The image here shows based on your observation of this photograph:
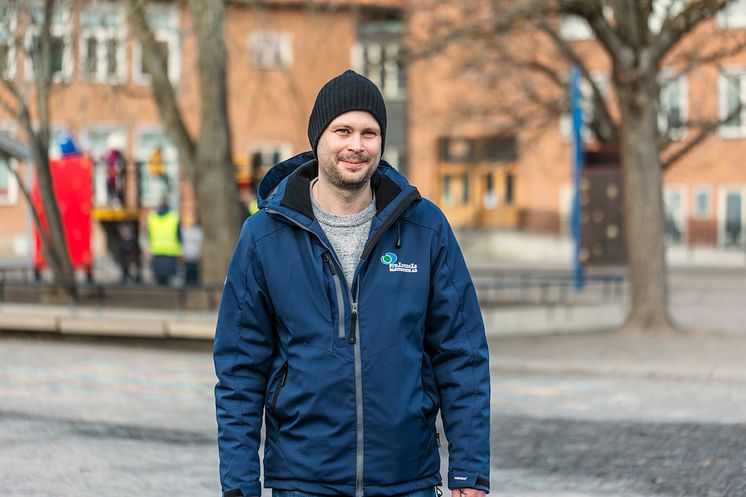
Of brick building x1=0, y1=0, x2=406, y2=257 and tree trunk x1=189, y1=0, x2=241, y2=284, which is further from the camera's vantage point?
brick building x1=0, y1=0, x2=406, y2=257

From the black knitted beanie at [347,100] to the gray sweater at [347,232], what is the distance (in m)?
0.19

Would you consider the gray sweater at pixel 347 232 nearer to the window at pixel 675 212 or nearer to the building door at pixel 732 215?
the window at pixel 675 212

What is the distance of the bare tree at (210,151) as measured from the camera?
57.5ft

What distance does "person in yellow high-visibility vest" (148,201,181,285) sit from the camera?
21125 millimetres

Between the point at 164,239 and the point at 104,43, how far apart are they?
298 cm

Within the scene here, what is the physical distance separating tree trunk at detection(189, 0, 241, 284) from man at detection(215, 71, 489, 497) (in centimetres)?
1373

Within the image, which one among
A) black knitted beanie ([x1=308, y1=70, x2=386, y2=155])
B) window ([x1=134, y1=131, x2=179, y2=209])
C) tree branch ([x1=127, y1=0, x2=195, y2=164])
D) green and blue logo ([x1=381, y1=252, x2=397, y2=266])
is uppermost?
tree branch ([x1=127, y1=0, x2=195, y2=164])

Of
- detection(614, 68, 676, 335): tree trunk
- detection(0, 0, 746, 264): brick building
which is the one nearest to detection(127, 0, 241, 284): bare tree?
detection(614, 68, 676, 335): tree trunk

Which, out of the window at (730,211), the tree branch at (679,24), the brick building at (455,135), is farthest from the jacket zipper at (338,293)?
the window at (730,211)

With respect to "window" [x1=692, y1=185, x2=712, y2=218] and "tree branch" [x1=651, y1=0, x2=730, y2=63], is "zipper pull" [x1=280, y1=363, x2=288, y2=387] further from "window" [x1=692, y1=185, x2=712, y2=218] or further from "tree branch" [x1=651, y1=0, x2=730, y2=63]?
"window" [x1=692, y1=185, x2=712, y2=218]

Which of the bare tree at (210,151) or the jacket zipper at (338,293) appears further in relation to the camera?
the bare tree at (210,151)

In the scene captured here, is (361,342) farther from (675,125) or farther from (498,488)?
(675,125)

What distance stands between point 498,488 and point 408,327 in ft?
14.5

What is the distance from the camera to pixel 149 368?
1454 centimetres
